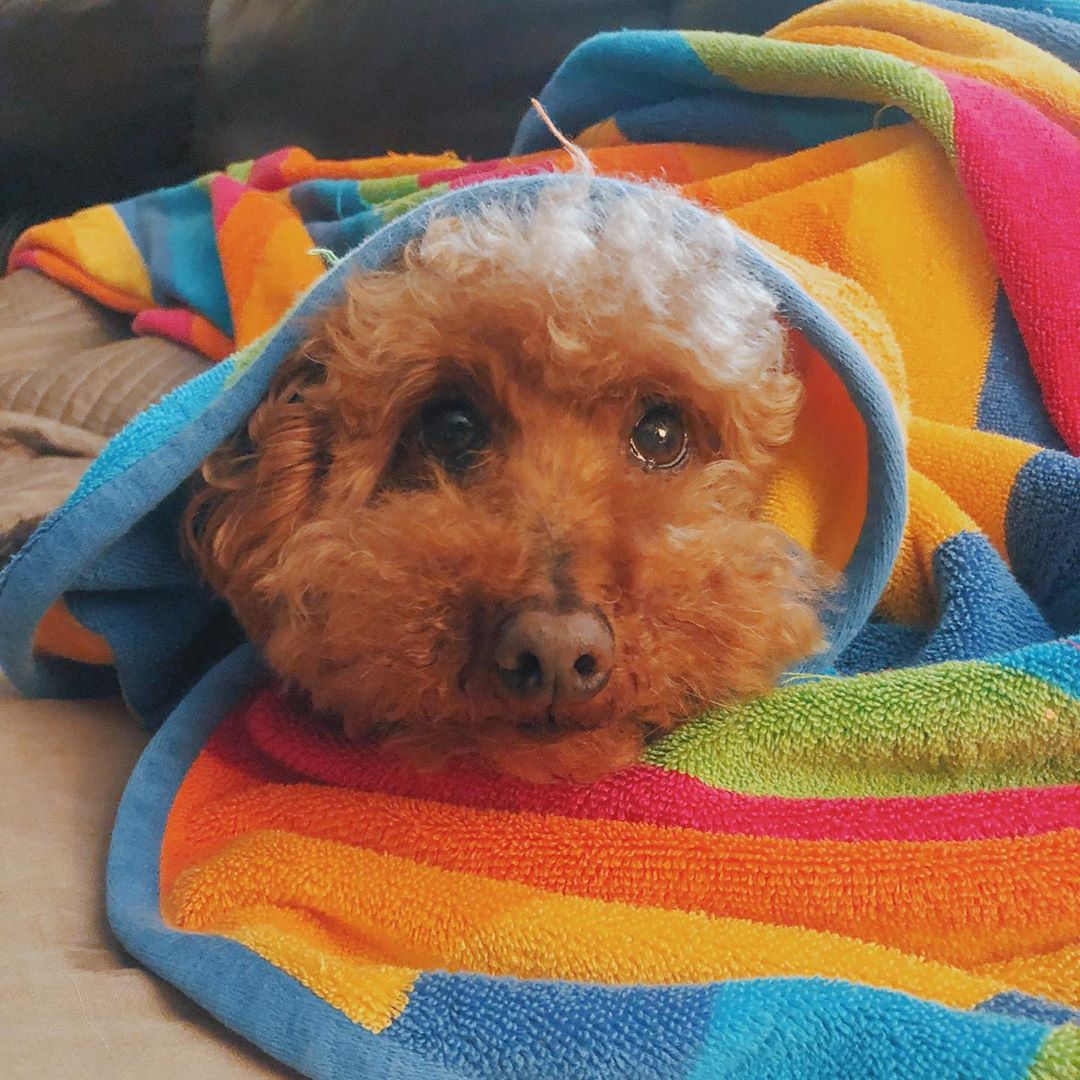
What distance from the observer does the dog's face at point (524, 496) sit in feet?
1.93

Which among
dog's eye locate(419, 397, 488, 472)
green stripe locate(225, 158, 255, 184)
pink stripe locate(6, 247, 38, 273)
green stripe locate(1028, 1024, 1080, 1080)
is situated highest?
dog's eye locate(419, 397, 488, 472)

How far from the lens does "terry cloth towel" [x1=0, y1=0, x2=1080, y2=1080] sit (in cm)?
52

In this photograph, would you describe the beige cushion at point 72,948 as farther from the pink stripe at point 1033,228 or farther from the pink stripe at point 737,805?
the pink stripe at point 1033,228

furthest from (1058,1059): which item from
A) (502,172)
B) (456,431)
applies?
(502,172)

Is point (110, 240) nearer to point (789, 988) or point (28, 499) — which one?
point (28, 499)

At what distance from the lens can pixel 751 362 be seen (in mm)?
751

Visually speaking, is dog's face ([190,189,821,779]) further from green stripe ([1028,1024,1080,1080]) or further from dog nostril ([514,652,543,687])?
green stripe ([1028,1024,1080,1080])

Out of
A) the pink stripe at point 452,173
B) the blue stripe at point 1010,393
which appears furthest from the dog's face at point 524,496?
the pink stripe at point 452,173

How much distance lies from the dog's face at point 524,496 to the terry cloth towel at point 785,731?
4 centimetres

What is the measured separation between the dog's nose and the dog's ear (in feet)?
0.82

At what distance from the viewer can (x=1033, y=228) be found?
38.3 inches

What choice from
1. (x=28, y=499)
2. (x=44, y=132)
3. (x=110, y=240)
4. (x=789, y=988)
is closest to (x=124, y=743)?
(x=28, y=499)

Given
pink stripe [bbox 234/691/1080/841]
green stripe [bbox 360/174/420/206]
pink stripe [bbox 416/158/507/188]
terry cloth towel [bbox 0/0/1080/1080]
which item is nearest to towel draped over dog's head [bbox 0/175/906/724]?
terry cloth towel [bbox 0/0/1080/1080]

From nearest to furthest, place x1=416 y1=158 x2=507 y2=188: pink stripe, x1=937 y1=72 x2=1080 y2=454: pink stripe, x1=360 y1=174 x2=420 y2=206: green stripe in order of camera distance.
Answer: x1=937 y1=72 x2=1080 y2=454: pink stripe, x1=416 y1=158 x2=507 y2=188: pink stripe, x1=360 y1=174 x2=420 y2=206: green stripe
